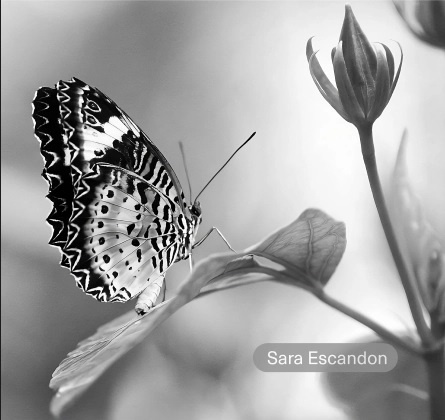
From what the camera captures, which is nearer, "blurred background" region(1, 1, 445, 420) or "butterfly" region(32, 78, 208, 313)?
"butterfly" region(32, 78, 208, 313)

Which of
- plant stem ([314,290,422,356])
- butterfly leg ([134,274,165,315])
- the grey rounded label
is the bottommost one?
the grey rounded label

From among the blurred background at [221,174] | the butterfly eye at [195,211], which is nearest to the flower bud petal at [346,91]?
the blurred background at [221,174]

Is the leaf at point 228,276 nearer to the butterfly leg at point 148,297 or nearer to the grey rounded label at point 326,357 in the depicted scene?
the butterfly leg at point 148,297

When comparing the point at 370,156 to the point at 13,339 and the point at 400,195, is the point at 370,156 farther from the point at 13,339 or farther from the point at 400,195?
the point at 13,339

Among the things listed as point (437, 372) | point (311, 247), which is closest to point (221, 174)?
point (311, 247)

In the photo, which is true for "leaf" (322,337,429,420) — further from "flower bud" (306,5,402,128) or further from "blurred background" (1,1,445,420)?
"flower bud" (306,5,402,128)

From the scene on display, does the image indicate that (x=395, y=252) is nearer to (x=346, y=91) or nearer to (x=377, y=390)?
(x=346, y=91)

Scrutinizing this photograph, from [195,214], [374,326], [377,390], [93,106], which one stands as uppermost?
[93,106]

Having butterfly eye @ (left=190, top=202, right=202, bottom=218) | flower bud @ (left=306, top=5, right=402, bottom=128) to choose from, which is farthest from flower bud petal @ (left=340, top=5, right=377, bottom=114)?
butterfly eye @ (left=190, top=202, right=202, bottom=218)
